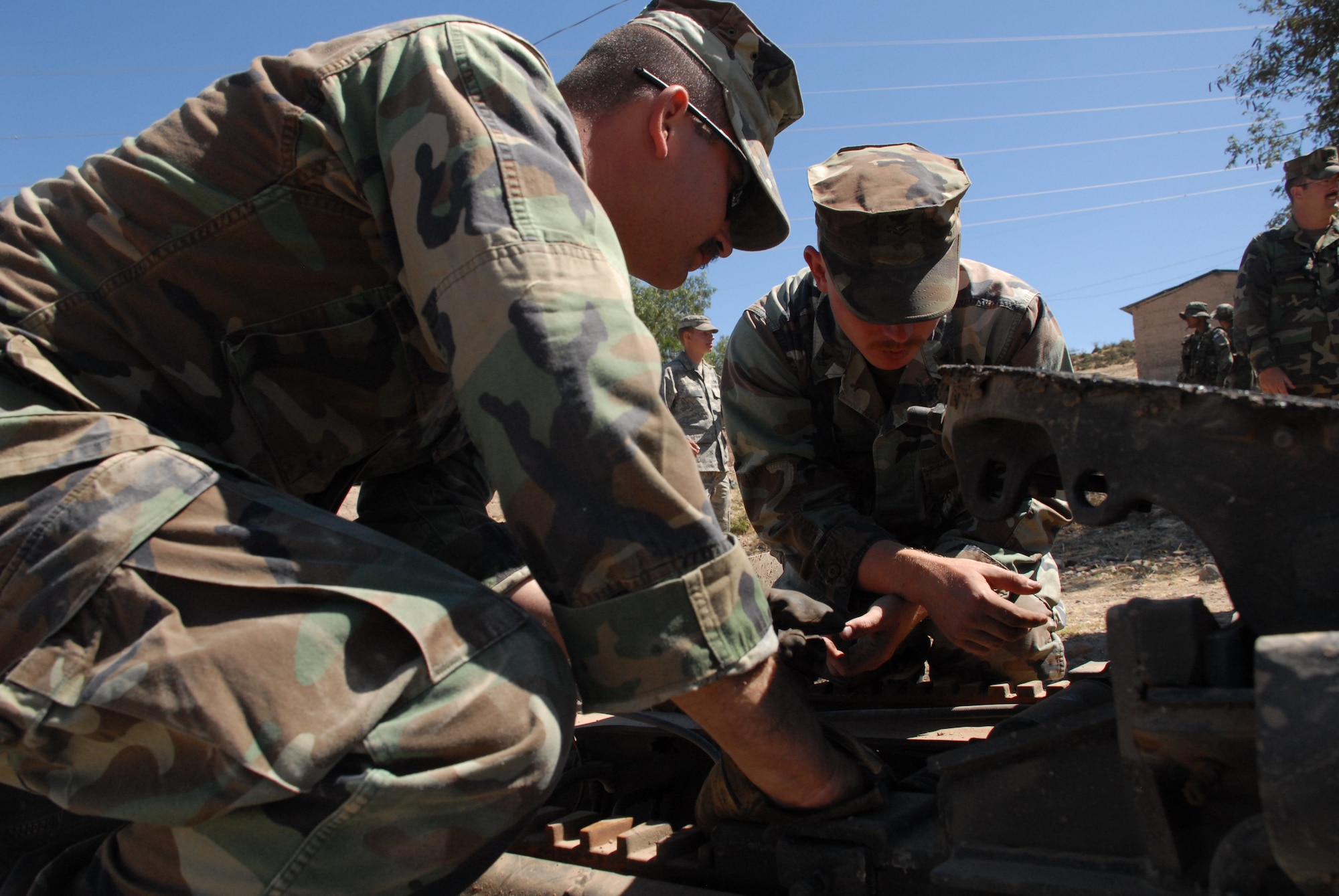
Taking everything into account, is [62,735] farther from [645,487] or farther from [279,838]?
[645,487]

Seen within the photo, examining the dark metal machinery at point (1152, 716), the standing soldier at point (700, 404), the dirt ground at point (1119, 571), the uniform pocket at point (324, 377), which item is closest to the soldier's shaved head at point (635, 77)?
the uniform pocket at point (324, 377)

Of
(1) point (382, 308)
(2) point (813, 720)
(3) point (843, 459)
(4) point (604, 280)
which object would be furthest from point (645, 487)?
(3) point (843, 459)

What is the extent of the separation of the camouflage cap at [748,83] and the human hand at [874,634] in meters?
0.94

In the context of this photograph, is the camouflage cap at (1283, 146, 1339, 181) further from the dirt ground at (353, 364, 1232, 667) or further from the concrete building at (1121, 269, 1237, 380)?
the concrete building at (1121, 269, 1237, 380)

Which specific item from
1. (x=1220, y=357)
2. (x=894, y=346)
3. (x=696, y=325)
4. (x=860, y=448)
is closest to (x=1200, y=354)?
(x=1220, y=357)

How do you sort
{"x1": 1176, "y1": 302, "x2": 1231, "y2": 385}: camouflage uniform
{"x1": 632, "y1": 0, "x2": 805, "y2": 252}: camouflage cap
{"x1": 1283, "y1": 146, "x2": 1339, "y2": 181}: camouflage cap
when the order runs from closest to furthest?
1. {"x1": 632, "y1": 0, "x2": 805, "y2": 252}: camouflage cap
2. {"x1": 1283, "y1": 146, "x2": 1339, "y2": 181}: camouflage cap
3. {"x1": 1176, "y1": 302, "x2": 1231, "y2": 385}: camouflage uniform

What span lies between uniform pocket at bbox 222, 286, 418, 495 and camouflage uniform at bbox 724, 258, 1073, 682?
1589 mm

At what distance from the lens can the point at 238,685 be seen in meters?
1.50

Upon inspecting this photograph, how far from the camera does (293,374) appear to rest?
1965 millimetres

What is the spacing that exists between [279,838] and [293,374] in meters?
0.83

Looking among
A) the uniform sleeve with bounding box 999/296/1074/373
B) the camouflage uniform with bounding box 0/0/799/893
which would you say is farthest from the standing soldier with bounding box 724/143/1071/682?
the camouflage uniform with bounding box 0/0/799/893

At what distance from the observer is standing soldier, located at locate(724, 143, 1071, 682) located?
Answer: 2924 millimetres

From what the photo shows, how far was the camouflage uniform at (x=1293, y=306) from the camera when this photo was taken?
7.10m

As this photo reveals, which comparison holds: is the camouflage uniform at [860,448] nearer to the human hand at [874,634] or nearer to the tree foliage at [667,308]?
the human hand at [874,634]
